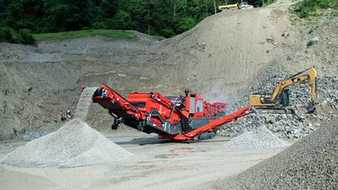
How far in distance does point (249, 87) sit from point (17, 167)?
17299 mm

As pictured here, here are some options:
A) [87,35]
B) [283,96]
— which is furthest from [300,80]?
[87,35]

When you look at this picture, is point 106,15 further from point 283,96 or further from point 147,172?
point 147,172

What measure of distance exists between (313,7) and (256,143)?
20.2 metres

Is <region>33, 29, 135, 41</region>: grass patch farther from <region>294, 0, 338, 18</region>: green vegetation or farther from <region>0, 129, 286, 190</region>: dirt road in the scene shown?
<region>0, 129, 286, 190</region>: dirt road

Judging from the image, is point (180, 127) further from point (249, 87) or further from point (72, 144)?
point (249, 87)

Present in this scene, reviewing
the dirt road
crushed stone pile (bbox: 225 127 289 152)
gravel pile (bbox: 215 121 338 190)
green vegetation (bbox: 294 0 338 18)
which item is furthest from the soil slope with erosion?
gravel pile (bbox: 215 121 338 190)

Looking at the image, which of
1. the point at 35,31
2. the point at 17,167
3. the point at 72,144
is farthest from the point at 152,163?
the point at 35,31

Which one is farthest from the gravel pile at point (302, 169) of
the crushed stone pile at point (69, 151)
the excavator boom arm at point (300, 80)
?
the excavator boom arm at point (300, 80)

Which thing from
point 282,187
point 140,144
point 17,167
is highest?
point 282,187

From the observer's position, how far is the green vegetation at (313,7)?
124ft

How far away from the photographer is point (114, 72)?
3603 cm

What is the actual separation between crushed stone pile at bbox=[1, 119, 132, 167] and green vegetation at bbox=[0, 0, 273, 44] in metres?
30.7

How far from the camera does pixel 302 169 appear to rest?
9.83 metres

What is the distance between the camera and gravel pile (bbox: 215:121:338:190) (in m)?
9.27
